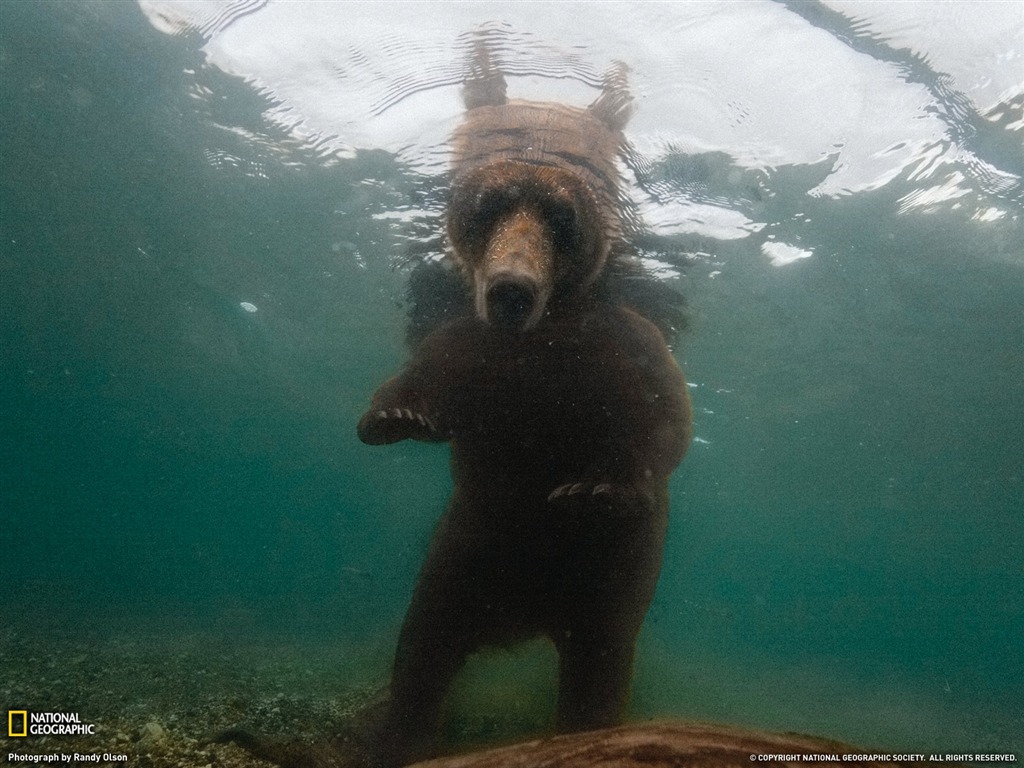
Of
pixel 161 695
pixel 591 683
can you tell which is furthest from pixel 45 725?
pixel 591 683

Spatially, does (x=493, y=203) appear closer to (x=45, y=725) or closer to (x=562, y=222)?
(x=562, y=222)

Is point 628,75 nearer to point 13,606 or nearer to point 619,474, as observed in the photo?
point 619,474

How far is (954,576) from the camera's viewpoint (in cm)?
4388

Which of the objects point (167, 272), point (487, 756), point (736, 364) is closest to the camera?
point (487, 756)

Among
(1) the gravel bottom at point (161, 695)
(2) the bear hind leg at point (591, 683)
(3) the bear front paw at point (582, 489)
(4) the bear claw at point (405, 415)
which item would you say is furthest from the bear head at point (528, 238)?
(1) the gravel bottom at point (161, 695)

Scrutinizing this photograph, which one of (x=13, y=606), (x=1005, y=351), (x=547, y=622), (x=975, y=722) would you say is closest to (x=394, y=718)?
(x=547, y=622)

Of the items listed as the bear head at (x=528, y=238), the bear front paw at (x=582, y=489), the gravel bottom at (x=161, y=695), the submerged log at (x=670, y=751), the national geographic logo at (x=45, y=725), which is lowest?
the gravel bottom at (x=161, y=695)

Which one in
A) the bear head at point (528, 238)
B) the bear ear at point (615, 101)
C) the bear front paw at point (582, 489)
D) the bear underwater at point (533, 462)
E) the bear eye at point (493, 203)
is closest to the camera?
the bear front paw at point (582, 489)

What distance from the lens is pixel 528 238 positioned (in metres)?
3.84

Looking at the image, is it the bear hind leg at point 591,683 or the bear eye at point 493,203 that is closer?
the bear hind leg at point 591,683

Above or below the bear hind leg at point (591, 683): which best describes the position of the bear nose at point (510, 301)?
above

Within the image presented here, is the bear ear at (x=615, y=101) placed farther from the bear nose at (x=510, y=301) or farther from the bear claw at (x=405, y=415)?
the bear claw at (x=405, y=415)

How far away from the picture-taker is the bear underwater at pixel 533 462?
11.8ft

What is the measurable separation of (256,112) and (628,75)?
582 centimetres
